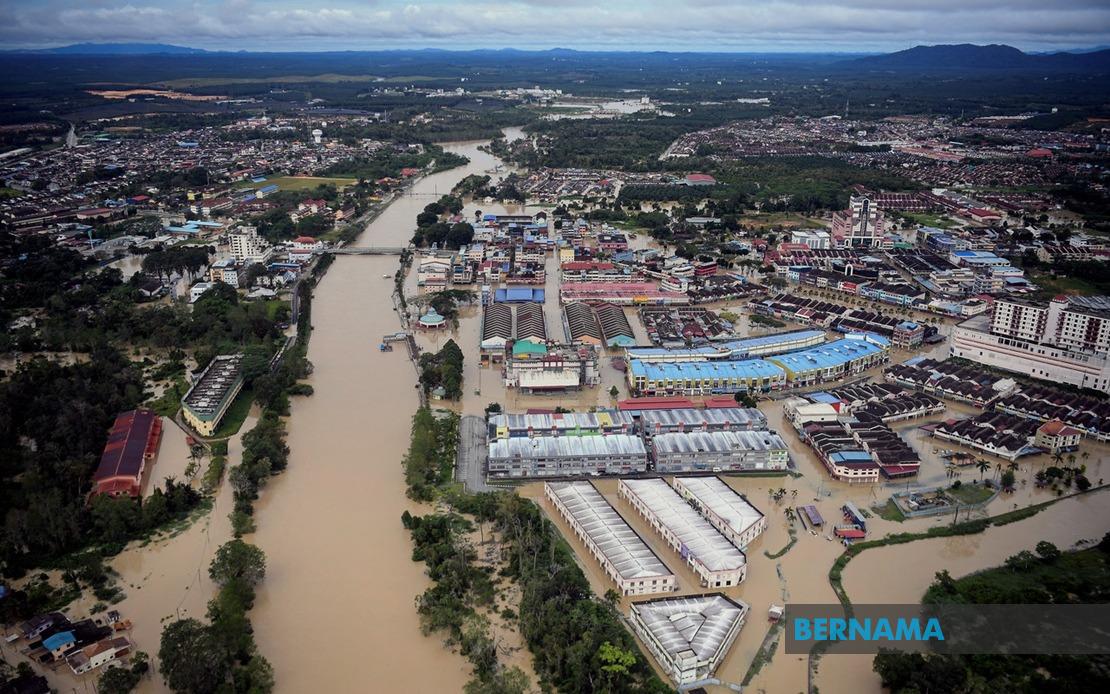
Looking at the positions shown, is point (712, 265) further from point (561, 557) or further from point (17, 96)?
point (17, 96)

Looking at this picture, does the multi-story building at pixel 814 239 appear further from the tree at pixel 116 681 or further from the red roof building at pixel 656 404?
the tree at pixel 116 681

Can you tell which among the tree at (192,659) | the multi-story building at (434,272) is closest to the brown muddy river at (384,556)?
the tree at (192,659)

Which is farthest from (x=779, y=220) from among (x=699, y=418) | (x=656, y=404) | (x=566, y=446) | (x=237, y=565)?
(x=237, y=565)

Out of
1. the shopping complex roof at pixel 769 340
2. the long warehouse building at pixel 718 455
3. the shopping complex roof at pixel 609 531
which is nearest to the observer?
the shopping complex roof at pixel 609 531

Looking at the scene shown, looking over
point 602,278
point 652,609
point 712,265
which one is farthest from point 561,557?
point 712,265

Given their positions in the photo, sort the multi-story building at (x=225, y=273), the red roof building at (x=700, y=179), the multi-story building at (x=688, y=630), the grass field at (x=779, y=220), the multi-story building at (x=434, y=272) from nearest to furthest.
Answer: the multi-story building at (x=688, y=630), the multi-story building at (x=434, y=272), the multi-story building at (x=225, y=273), the grass field at (x=779, y=220), the red roof building at (x=700, y=179)

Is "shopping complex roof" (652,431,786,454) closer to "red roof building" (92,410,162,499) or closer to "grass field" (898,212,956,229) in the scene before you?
"red roof building" (92,410,162,499)

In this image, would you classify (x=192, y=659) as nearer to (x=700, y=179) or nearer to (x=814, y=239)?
(x=814, y=239)
